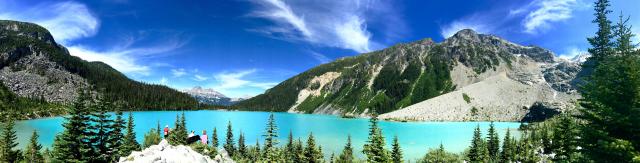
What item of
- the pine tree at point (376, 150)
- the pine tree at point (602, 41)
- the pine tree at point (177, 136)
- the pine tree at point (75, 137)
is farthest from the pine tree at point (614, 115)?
the pine tree at point (75, 137)

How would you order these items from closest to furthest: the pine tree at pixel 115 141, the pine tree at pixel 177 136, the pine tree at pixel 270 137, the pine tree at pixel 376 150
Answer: the pine tree at pixel 115 141
the pine tree at pixel 376 150
the pine tree at pixel 177 136
the pine tree at pixel 270 137

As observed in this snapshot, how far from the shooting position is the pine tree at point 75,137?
124 ft

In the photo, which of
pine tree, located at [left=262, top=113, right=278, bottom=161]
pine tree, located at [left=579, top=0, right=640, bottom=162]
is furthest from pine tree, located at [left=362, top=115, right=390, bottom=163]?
pine tree, located at [left=579, top=0, right=640, bottom=162]

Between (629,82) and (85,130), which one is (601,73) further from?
(85,130)

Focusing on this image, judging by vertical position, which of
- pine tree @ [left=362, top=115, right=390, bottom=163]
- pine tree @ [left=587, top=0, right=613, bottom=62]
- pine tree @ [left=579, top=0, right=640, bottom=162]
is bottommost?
pine tree @ [left=362, top=115, right=390, bottom=163]

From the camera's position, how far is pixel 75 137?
1502 inches

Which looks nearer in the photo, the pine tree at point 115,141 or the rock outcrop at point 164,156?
the rock outcrop at point 164,156

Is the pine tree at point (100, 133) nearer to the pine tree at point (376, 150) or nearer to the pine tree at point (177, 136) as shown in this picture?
the pine tree at point (177, 136)

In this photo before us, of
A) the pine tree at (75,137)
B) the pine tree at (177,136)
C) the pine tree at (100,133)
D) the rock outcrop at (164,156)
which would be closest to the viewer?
the rock outcrop at (164,156)

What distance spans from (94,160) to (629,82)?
4503 centimetres

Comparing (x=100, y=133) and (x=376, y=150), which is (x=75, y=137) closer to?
(x=100, y=133)

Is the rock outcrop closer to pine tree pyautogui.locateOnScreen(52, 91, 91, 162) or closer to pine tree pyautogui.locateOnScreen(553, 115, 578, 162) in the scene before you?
pine tree pyautogui.locateOnScreen(52, 91, 91, 162)

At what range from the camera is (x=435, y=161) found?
3600 inches

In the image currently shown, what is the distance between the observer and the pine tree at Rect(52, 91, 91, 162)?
37.8 metres
